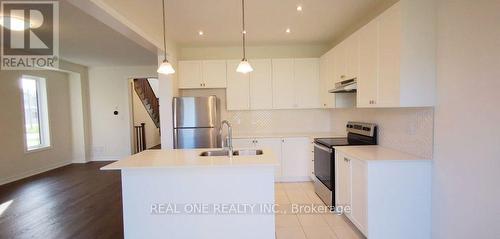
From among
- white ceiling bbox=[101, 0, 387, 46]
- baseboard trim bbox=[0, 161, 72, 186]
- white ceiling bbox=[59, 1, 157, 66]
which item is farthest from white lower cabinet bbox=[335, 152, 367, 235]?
baseboard trim bbox=[0, 161, 72, 186]

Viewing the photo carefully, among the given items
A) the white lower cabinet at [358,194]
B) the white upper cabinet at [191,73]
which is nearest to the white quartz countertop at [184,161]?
the white lower cabinet at [358,194]

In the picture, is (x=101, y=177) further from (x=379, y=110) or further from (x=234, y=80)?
(x=379, y=110)

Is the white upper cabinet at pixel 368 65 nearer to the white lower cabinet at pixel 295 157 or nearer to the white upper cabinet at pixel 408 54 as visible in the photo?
the white upper cabinet at pixel 408 54

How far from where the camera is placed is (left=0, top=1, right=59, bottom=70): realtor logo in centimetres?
277

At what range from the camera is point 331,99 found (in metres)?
3.87

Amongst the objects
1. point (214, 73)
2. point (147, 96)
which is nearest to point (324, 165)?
point (214, 73)

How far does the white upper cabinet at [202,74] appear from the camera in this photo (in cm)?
442

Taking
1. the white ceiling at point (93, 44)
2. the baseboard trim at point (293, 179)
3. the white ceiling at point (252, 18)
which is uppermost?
the white ceiling at point (252, 18)

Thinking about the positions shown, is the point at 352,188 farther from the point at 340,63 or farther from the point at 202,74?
the point at 202,74

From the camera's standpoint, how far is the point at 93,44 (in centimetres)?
429

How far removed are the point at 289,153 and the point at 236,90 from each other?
1.47 meters

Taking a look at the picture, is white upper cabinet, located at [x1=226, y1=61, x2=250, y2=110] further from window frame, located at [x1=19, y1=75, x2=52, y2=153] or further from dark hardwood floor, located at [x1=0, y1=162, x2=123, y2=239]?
window frame, located at [x1=19, y1=75, x2=52, y2=153]

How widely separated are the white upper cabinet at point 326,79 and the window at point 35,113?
5.95 metres

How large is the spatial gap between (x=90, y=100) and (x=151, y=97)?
249 centimetres
